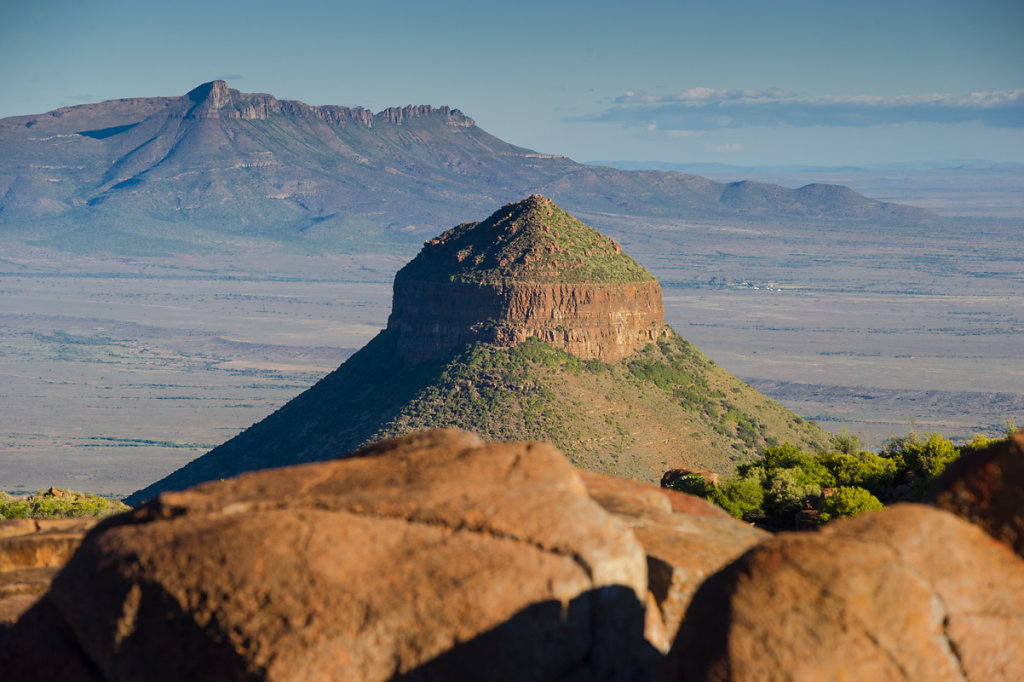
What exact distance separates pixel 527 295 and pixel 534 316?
1.85m

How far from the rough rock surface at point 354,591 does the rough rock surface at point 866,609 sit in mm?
1491

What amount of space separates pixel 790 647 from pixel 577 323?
8700 cm

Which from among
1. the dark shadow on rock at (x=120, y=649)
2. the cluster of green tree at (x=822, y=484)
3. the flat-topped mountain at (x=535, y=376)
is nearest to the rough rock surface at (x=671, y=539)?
the dark shadow on rock at (x=120, y=649)

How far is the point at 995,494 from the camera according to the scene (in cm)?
1534

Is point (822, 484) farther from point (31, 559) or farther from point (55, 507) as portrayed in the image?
point (55, 507)

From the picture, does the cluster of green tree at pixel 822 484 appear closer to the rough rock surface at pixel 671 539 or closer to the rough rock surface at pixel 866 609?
the rough rock surface at pixel 671 539

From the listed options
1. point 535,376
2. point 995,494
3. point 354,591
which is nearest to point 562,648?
point 354,591

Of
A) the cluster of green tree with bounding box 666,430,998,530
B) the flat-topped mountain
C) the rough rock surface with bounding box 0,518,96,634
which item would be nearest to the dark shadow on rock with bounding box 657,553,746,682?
the rough rock surface with bounding box 0,518,96,634

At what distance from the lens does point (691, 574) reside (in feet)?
55.2

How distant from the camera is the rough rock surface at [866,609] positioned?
13039 mm

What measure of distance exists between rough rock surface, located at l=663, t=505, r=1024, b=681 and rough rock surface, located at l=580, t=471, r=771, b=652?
244 centimetres

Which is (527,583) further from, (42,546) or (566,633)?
(42,546)

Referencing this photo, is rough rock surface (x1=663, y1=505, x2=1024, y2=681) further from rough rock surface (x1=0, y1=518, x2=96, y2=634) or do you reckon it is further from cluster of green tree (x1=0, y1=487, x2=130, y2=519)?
cluster of green tree (x1=0, y1=487, x2=130, y2=519)

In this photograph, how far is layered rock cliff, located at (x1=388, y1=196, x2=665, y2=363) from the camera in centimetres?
9925
